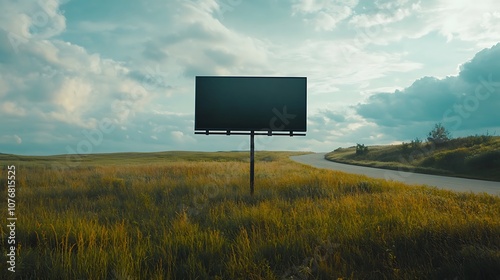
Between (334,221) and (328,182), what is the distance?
7173 mm

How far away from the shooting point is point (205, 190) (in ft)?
39.4

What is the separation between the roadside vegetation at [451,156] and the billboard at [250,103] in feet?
53.7

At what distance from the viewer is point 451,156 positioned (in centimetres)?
2950

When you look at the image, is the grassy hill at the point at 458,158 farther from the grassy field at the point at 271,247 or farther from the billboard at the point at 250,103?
the grassy field at the point at 271,247

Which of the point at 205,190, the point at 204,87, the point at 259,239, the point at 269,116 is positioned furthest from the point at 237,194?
the point at 259,239

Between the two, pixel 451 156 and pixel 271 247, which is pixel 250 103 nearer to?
pixel 271 247

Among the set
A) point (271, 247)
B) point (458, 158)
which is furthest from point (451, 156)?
point (271, 247)

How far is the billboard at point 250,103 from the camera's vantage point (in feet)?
39.8

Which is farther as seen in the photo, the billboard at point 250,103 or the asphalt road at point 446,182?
the asphalt road at point 446,182

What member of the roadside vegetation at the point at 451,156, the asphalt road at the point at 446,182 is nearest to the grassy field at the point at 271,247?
the asphalt road at the point at 446,182

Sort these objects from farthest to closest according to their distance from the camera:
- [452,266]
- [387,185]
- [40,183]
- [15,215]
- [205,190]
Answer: [40,183] < [387,185] < [205,190] < [15,215] < [452,266]

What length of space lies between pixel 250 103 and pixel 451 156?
81.5ft

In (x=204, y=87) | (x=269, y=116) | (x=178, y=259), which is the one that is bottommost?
(x=178, y=259)

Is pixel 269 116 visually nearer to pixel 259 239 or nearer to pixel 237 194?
pixel 237 194
